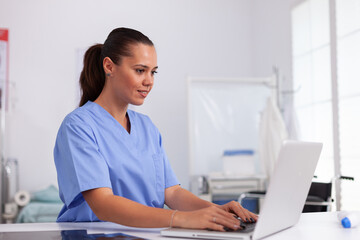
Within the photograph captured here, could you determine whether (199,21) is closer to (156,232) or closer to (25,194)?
(25,194)

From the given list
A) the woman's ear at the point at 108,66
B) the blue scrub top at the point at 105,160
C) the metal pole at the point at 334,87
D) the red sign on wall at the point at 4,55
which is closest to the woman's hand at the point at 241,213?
the blue scrub top at the point at 105,160

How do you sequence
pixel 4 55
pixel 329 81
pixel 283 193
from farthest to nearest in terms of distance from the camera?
pixel 4 55
pixel 329 81
pixel 283 193

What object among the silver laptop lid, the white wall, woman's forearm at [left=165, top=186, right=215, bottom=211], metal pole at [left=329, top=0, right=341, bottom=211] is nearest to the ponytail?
woman's forearm at [left=165, top=186, right=215, bottom=211]

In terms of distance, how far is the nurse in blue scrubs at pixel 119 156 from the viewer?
1104mm

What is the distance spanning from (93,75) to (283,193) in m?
0.77

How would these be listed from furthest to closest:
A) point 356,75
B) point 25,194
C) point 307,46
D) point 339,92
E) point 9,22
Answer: point 9,22, point 25,194, point 307,46, point 339,92, point 356,75

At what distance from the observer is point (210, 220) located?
1.00 metres

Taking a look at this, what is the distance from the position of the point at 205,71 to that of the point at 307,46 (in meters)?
1.28

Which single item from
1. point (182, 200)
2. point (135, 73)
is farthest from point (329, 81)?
point (135, 73)

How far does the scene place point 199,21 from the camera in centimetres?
473

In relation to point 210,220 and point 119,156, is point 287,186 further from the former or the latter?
point 119,156

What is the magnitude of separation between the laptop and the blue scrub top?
31 centimetres

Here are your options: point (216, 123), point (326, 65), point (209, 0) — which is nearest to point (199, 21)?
point (209, 0)

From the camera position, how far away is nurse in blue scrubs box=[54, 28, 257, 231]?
110cm
